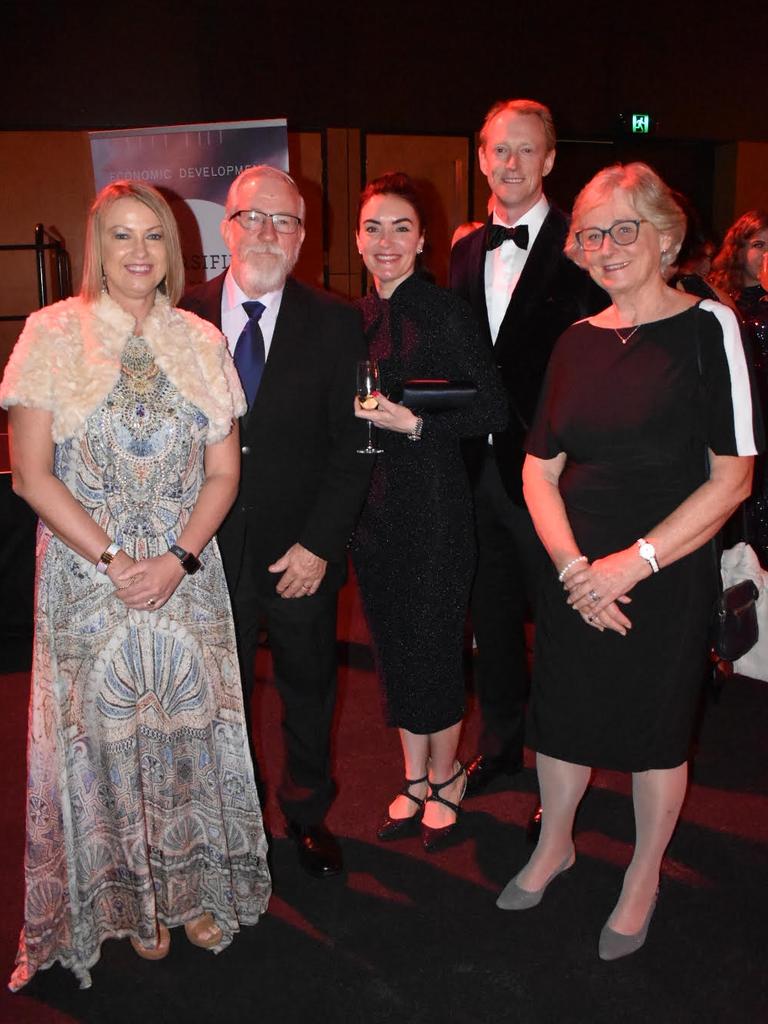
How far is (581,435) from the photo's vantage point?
2139 millimetres

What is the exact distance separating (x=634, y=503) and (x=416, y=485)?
635 millimetres

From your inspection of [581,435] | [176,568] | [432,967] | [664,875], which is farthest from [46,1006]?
[581,435]

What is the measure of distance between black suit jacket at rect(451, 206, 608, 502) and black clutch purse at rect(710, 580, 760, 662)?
71 cm

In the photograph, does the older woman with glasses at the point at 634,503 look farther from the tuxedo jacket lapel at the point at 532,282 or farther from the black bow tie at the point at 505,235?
the black bow tie at the point at 505,235

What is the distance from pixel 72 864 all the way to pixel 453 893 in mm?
1047

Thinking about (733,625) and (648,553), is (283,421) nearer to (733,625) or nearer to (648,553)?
(648,553)

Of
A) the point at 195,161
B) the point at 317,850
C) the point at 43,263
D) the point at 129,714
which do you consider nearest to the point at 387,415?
the point at 129,714

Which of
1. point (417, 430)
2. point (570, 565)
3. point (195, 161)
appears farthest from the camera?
point (195, 161)

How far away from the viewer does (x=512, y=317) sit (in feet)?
8.73

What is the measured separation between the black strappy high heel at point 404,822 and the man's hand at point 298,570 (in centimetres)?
82

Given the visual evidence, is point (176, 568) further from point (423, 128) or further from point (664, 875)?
point (423, 128)

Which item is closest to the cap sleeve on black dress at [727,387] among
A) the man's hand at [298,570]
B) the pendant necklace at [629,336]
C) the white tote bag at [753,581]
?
the pendant necklace at [629,336]

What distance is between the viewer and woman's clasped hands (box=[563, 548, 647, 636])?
2.04 m

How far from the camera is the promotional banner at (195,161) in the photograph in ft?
15.1
